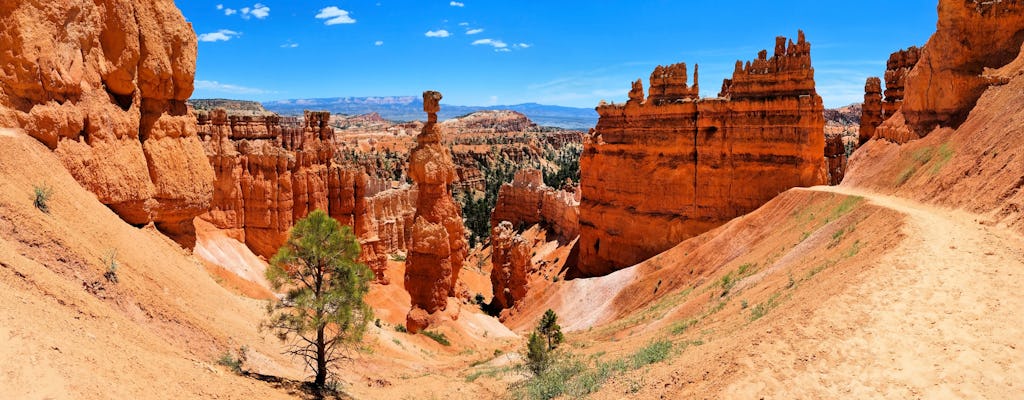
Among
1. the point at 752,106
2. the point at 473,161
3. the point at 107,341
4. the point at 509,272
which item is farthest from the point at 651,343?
the point at 473,161

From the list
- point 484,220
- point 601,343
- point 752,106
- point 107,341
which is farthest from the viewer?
point 484,220

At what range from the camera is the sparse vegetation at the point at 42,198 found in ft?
37.1

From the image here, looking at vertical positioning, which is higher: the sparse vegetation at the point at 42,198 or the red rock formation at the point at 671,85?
the red rock formation at the point at 671,85

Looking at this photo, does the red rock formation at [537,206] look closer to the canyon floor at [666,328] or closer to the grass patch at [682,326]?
the grass patch at [682,326]

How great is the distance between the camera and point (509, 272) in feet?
132

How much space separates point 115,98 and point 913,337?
60.2 feet

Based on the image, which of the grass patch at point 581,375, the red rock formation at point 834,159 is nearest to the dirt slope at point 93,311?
the grass patch at point 581,375

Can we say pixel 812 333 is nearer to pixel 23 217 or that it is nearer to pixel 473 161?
pixel 23 217

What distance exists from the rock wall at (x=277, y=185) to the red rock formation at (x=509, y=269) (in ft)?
25.8

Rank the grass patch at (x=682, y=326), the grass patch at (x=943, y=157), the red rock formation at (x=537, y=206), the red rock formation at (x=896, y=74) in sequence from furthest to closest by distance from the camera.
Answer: the red rock formation at (x=537, y=206) → the red rock formation at (x=896, y=74) → the grass patch at (x=943, y=157) → the grass patch at (x=682, y=326)

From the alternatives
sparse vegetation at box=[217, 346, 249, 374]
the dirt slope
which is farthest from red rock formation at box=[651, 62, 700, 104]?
sparse vegetation at box=[217, 346, 249, 374]

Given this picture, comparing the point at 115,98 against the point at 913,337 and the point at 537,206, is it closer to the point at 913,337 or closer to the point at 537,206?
the point at 913,337

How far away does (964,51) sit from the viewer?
81.3ft

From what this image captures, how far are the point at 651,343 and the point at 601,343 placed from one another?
5574mm
